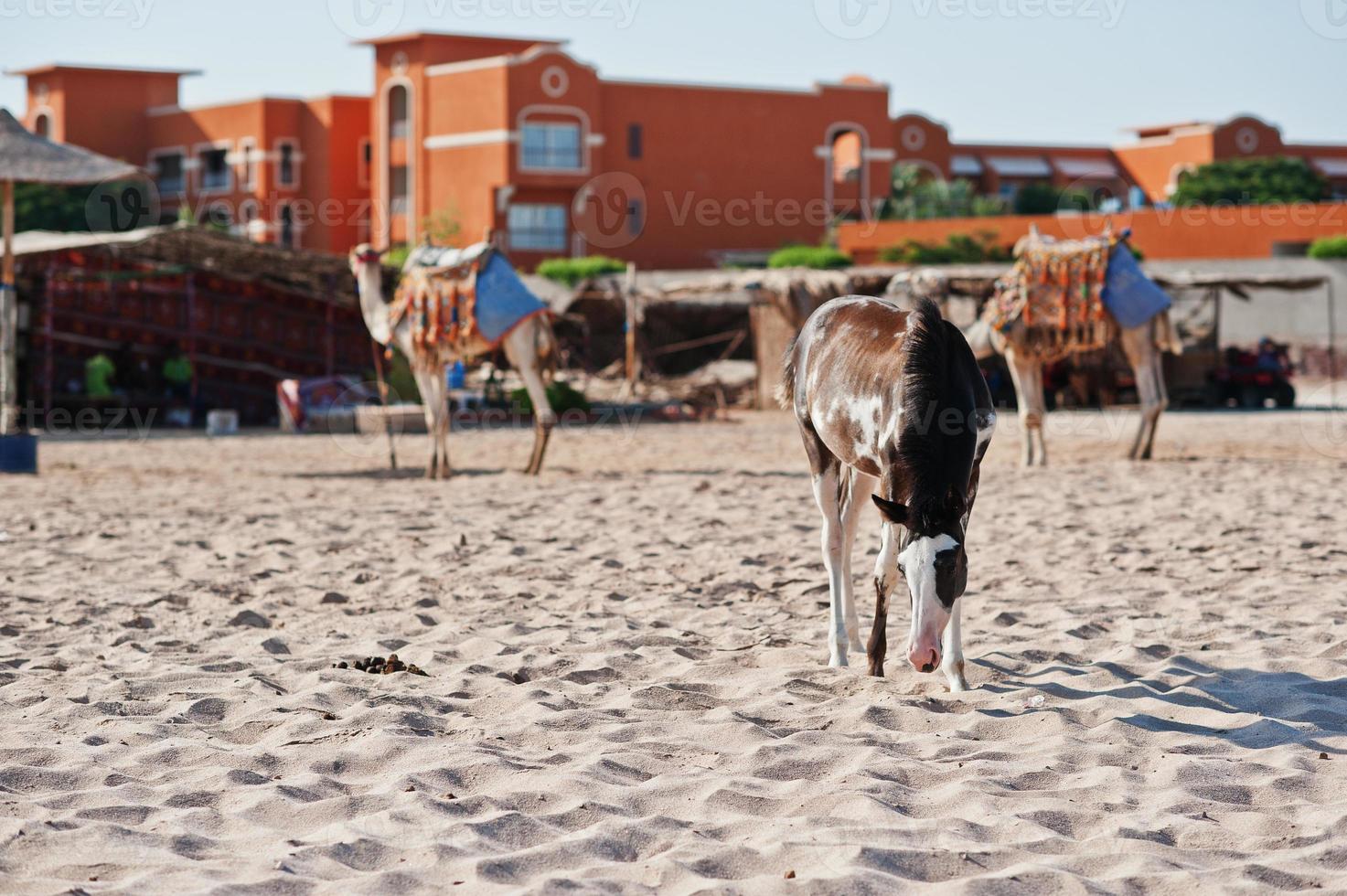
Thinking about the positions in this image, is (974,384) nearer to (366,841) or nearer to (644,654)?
(644,654)

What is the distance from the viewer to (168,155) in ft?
176

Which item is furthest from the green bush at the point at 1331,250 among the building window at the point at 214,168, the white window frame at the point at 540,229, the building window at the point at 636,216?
the building window at the point at 214,168

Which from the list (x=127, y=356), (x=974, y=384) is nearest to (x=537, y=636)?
(x=974, y=384)

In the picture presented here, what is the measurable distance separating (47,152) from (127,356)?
27.2ft

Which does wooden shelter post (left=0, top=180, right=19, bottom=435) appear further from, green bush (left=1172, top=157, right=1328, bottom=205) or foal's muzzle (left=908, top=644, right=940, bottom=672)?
green bush (left=1172, top=157, right=1328, bottom=205)

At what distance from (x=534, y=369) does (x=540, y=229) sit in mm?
32659

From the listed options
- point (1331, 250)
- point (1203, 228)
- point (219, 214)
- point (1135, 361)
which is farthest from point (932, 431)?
point (219, 214)

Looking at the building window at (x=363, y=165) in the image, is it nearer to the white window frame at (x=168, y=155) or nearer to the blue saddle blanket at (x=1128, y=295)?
the white window frame at (x=168, y=155)

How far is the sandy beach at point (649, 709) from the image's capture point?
12.8ft

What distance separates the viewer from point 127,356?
2169cm

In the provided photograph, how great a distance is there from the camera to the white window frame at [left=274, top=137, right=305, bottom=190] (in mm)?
50562

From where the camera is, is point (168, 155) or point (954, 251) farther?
point (168, 155)

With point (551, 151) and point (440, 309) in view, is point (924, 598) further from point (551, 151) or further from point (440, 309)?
point (551, 151)

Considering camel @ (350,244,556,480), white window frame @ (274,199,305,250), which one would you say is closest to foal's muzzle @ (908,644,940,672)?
camel @ (350,244,556,480)
